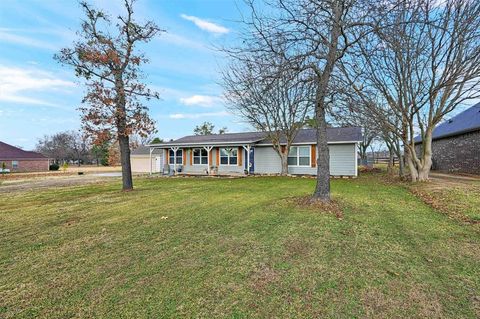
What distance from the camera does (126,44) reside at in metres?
11.5

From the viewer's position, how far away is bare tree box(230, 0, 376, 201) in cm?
629

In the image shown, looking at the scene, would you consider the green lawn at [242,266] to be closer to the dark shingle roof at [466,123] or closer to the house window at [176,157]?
the dark shingle roof at [466,123]

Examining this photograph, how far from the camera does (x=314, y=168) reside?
17.7 m

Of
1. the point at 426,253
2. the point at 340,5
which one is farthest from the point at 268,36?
the point at 426,253

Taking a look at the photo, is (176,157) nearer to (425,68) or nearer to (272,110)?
(272,110)

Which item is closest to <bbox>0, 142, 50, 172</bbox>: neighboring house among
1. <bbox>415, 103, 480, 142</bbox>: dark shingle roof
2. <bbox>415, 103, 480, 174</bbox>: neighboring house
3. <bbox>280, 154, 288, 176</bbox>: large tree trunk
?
<bbox>280, 154, 288, 176</bbox>: large tree trunk

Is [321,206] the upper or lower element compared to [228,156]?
lower

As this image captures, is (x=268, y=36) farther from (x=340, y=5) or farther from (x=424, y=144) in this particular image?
(x=424, y=144)

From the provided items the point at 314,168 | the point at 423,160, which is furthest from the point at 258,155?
the point at 423,160

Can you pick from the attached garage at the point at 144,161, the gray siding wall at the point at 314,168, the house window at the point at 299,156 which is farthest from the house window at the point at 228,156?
the attached garage at the point at 144,161

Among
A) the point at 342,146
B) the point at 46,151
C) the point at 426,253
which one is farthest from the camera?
the point at 46,151

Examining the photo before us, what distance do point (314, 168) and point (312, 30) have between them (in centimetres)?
1208

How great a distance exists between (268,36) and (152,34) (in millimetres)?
7361

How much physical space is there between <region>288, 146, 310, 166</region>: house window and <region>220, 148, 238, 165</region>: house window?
4.14m
